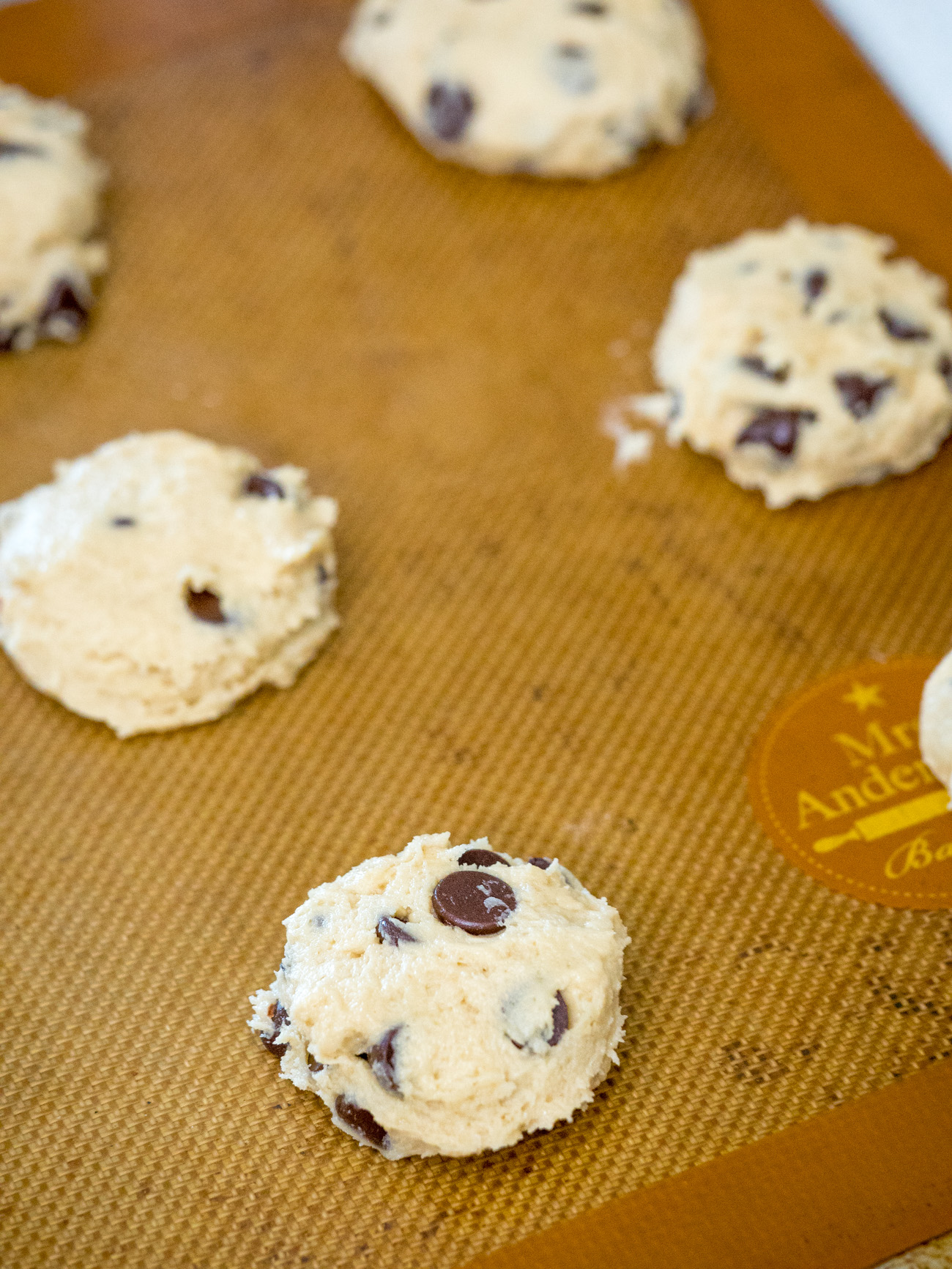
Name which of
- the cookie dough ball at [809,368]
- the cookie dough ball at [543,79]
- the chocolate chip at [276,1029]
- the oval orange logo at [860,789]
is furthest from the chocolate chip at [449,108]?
the chocolate chip at [276,1029]

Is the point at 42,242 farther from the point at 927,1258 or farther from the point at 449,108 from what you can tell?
the point at 927,1258

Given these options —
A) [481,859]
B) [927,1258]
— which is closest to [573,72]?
[481,859]

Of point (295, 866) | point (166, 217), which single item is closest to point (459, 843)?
point (295, 866)

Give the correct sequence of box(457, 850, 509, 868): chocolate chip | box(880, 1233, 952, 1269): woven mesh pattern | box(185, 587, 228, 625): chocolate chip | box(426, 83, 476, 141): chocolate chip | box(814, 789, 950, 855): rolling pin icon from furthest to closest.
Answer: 1. box(426, 83, 476, 141): chocolate chip
2. box(185, 587, 228, 625): chocolate chip
3. box(814, 789, 950, 855): rolling pin icon
4. box(457, 850, 509, 868): chocolate chip
5. box(880, 1233, 952, 1269): woven mesh pattern

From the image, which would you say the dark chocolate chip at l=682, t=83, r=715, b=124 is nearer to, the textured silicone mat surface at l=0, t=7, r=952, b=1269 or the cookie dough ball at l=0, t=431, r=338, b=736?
the textured silicone mat surface at l=0, t=7, r=952, b=1269

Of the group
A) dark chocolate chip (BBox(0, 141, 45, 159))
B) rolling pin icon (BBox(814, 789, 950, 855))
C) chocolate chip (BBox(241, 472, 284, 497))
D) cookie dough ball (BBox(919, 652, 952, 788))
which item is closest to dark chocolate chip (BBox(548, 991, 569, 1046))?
rolling pin icon (BBox(814, 789, 950, 855))

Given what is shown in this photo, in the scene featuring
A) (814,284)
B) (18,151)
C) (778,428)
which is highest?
(814,284)

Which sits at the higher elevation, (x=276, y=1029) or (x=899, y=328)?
(x=899, y=328)
